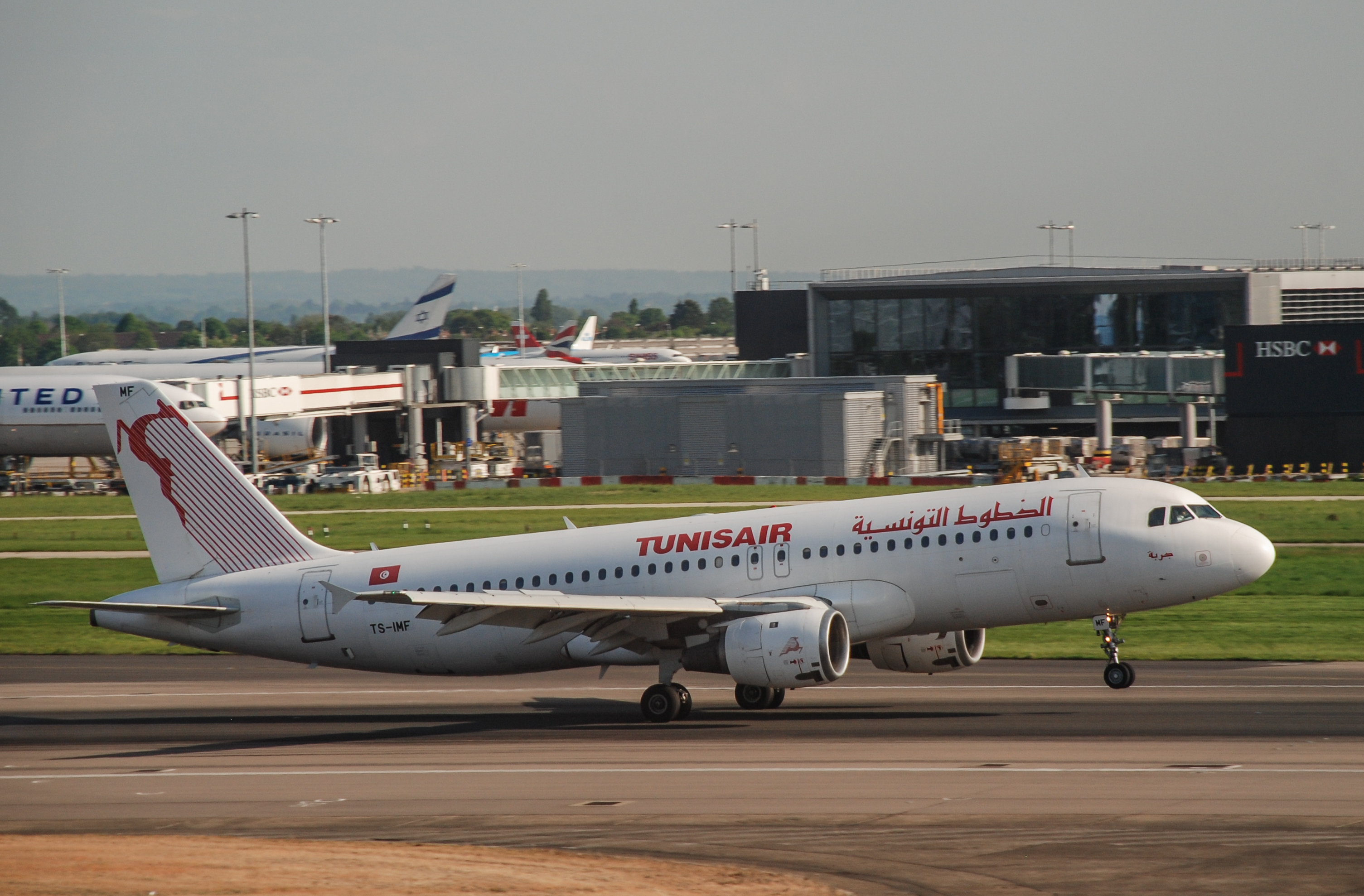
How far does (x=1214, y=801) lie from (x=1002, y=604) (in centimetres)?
848

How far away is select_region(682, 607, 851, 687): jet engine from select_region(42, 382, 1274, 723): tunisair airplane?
0.04 m

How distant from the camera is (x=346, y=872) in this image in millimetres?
18000

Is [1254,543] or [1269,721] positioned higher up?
[1254,543]

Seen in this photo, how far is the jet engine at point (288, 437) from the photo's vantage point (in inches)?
4592

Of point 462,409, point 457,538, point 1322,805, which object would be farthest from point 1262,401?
point 1322,805

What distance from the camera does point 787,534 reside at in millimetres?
30250

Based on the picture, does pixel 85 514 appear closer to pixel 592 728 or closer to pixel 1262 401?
pixel 592 728

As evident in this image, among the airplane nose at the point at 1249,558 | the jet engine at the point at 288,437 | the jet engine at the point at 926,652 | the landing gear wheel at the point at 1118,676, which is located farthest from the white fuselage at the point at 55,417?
the airplane nose at the point at 1249,558

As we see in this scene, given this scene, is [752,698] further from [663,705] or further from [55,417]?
[55,417]

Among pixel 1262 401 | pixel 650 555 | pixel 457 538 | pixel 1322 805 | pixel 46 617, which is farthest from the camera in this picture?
pixel 1262 401

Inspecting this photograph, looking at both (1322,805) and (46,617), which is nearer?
(1322,805)

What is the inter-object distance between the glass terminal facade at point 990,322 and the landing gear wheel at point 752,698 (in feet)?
285

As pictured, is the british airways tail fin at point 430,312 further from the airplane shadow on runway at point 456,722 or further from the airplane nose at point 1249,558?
the airplane nose at point 1249,558

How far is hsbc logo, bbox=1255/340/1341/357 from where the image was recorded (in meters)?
91.6
